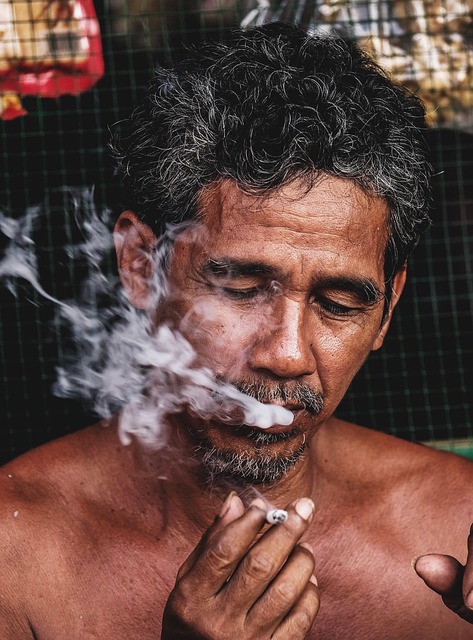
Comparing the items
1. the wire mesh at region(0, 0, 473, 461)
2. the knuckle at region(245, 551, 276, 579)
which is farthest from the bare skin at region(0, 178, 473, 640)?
the wire mesh at region(0, 0, 473, 461)

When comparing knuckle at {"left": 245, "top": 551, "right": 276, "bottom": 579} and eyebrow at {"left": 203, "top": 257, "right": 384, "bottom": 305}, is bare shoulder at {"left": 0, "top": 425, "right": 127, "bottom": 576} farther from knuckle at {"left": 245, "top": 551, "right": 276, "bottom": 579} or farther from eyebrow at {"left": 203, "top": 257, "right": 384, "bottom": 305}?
knuckle at {"left": 245, "top": 551, "right": 276, "bottom": 579}

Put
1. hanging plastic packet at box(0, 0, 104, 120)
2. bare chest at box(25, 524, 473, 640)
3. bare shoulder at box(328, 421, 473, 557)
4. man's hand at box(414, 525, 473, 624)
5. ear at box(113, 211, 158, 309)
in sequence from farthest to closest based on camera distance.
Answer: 1. hanging plastic packet at box(0, 0, 104, 120)
2. bare shoulder at box(328, 421, 473, 557)
3. ear at box(113, 211, 158, 309)
4. bare chest at box(25, 524, 473, 640)
5. man's hand at box(414, 525, 473, 624)

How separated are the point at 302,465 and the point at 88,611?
85cm

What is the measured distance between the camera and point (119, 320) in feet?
11.8

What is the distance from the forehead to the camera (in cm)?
247

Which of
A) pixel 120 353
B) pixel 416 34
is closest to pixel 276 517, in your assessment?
pixel 120 353

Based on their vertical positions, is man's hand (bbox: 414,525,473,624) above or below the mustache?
below

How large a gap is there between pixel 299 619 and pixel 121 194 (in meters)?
3.23

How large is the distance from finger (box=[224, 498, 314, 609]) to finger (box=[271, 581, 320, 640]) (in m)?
0.16

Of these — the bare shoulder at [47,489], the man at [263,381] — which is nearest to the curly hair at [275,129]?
the man at [263,381]

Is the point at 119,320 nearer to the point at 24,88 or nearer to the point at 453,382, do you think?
the point at 24,88

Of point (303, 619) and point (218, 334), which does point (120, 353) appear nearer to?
point (218, 334)

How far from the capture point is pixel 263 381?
2398mm

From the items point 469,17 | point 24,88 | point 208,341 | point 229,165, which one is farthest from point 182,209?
point 469,17
